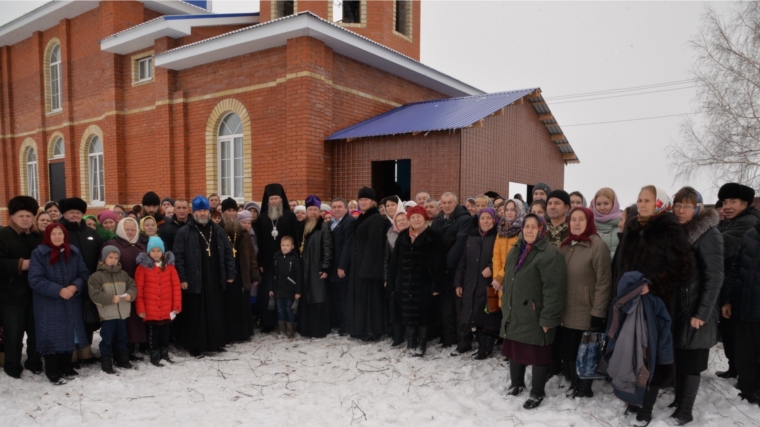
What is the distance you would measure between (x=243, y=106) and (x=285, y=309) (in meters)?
6.32

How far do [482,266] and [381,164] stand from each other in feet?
22.1

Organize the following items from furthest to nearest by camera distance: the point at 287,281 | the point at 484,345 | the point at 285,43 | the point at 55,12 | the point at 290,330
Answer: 1. the point at 55,12
2. the point at 285,43
3. the point at 290,330
4. the point at 287,281
5. the point at 484,345

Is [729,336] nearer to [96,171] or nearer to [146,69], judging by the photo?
[146,69]

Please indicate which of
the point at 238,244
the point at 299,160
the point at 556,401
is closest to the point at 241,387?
the point at 238,244

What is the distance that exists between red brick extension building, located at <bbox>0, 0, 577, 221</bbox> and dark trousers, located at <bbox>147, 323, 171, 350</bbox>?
16.3ft

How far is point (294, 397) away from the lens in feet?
14.2

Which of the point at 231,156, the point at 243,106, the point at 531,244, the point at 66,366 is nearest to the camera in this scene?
the point at 531,244

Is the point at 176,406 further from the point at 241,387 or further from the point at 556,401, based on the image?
the point at 556,401

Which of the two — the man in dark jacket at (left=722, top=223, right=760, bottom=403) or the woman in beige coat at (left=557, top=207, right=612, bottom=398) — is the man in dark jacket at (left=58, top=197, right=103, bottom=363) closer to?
the woman in beige coat at (left=557, top=207, right=612, bottom=398)

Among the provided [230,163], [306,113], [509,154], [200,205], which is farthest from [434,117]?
[200,205]

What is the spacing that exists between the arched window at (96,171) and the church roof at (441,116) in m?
8.87

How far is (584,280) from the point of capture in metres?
3.83

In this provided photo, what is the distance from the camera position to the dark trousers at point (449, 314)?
5469 millimetres

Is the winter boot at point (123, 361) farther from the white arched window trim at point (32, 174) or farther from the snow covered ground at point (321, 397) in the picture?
the white arched window trim at point (32, 174)
